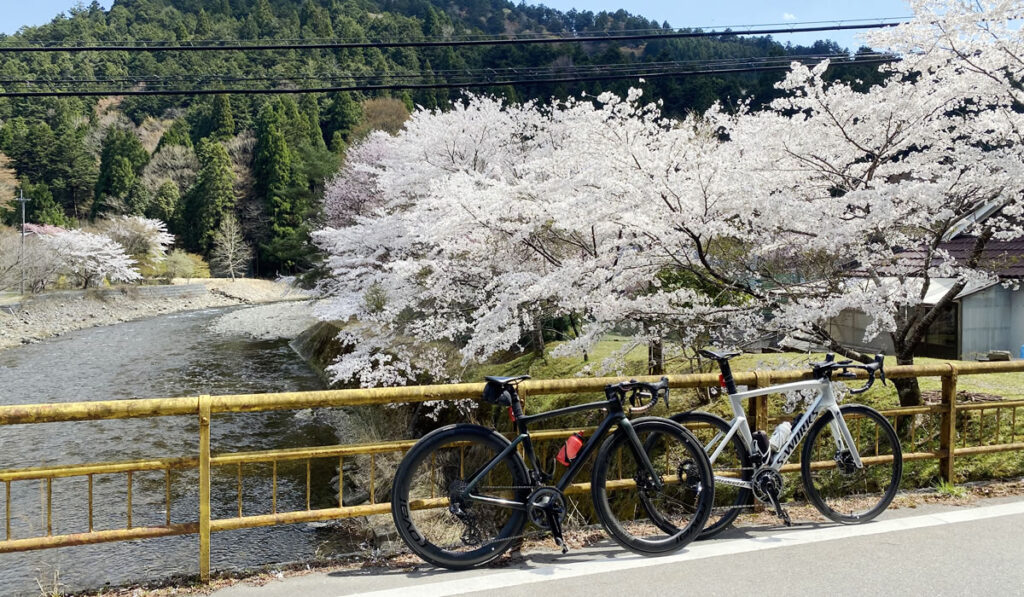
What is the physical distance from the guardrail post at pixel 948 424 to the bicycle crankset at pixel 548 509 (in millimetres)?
3082

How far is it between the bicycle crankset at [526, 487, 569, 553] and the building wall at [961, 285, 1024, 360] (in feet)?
47.4

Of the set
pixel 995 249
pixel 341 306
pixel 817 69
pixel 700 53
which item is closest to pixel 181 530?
pixel 817 69

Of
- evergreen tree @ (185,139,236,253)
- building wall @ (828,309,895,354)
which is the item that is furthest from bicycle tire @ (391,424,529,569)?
evergreen tree @ (185,139,236,253)

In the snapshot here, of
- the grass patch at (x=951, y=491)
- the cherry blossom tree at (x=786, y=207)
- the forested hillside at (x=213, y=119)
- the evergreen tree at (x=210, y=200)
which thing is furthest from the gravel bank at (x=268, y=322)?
the grass patch at (x=951, y=491)

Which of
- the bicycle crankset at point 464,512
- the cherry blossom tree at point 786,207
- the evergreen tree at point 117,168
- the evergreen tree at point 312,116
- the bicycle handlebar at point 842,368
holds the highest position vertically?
the evergreen tree at point 312,116

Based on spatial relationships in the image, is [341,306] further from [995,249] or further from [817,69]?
[995,249]

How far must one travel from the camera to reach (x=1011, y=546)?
385cm

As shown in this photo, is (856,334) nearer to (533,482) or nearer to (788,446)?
(788,446)

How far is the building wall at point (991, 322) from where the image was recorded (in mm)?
14906

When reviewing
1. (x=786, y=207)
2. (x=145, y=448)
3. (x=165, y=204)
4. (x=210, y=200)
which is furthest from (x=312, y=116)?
(x=786, y=207)

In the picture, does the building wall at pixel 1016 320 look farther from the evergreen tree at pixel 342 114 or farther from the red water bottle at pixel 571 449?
the evergreen tree at pixel 342 114

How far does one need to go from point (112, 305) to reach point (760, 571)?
42144mm

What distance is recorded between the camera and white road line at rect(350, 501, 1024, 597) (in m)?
3.32

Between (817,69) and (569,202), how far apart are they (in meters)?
3.08
